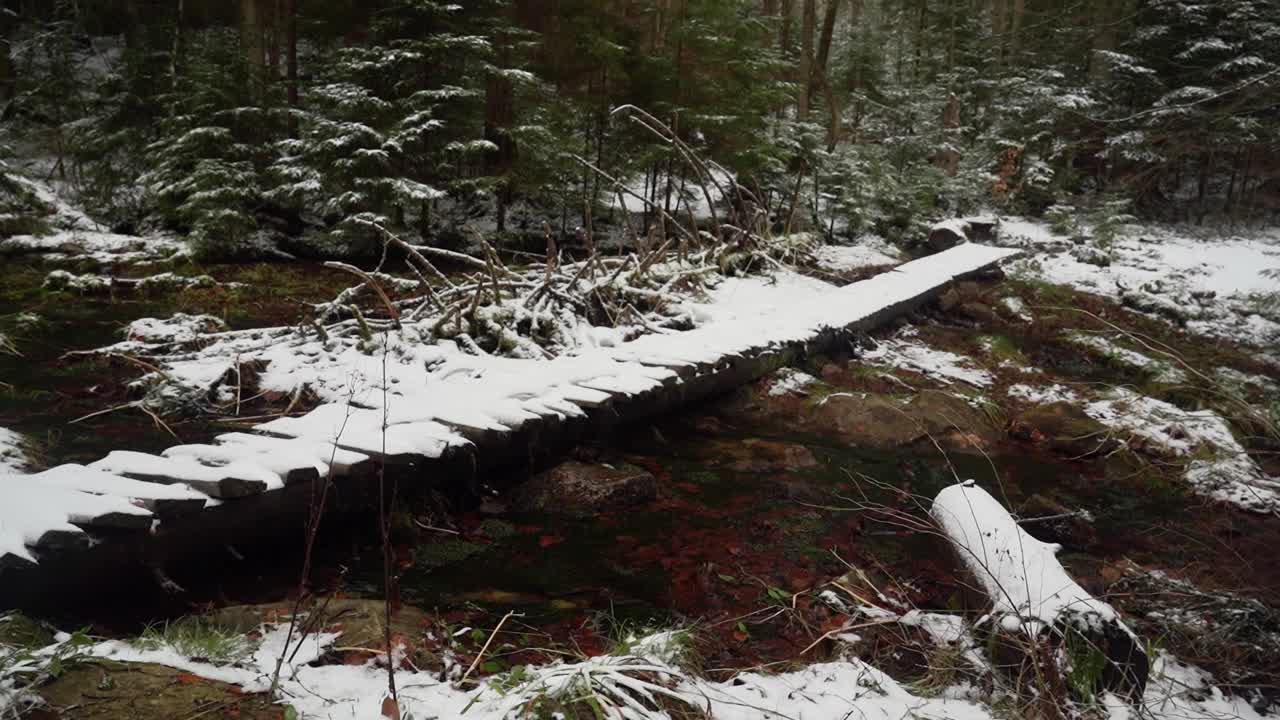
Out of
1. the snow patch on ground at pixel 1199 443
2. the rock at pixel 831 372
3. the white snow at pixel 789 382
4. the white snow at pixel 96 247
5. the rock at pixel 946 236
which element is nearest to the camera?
the snow patch on ground at pixel 1199 443

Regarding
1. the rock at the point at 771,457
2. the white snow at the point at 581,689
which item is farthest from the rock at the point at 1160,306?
the white snow at the point at 581,689

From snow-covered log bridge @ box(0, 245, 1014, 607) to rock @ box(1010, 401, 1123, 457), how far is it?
2.19 metres

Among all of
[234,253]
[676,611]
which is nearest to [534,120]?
[234,253]

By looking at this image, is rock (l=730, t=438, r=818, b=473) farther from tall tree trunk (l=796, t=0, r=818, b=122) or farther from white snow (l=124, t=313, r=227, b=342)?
tall tree trunk (l=796, t=0, r=818, b=122)

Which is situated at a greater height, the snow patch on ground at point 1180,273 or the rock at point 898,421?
the snow patch on ground at point 1180,273

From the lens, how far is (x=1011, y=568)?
2.89 metres

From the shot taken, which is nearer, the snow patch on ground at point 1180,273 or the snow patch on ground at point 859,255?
the snow patch on ground at point 1180,273

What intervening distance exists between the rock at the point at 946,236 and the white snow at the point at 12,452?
14.7m

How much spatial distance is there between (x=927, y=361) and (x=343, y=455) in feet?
21.8

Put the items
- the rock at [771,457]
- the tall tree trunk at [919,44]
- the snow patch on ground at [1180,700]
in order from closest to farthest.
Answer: the snow patch on ground at [1180,700], the rock at [771,457], the tall tree trunk at [919,44]

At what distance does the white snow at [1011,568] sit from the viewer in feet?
8.14

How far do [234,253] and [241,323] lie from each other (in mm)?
4075

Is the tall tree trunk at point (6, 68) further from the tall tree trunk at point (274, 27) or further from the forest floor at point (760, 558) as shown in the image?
the forest floor at point (760, 558)

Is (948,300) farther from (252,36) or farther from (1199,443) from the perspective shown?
(252,36)
